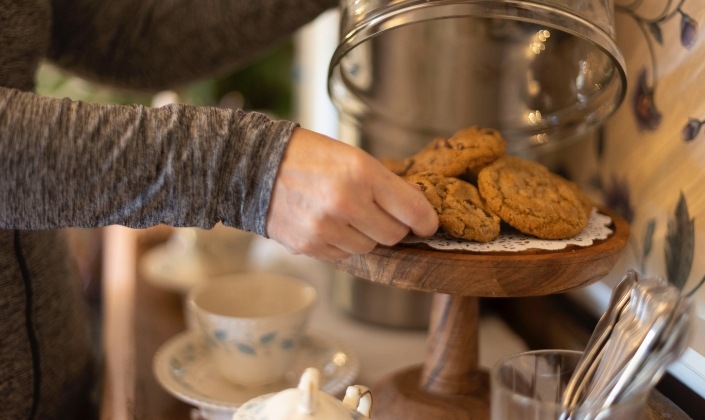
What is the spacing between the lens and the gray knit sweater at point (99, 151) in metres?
0.40

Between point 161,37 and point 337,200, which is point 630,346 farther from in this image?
point 161,37

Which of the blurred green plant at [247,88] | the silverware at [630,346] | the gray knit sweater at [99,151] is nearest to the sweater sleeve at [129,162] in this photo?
the gray knit sweater at [99,151]

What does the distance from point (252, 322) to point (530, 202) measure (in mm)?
246

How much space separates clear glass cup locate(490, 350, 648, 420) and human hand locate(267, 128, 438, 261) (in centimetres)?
11

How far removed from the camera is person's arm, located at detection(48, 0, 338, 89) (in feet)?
2.22

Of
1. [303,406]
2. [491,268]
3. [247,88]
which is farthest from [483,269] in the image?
[247,88]

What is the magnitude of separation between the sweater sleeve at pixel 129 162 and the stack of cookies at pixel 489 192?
0.12 metres

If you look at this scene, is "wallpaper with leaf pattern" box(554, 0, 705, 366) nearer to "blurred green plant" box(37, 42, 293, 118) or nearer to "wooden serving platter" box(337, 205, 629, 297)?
"wooden serving platter" box(337, 205, 629, 297)

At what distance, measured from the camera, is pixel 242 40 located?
0.69m

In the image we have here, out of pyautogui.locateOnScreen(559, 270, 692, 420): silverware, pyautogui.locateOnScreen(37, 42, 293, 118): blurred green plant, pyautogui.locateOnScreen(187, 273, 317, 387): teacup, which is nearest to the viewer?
pyautogui.locateOnScreen(559, 270, 692, 420): silverware

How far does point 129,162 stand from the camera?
0.40 meters

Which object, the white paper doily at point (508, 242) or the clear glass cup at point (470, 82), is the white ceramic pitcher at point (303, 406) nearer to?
the white paper doily at point (508, 242)

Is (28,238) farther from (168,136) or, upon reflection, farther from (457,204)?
(457,204)

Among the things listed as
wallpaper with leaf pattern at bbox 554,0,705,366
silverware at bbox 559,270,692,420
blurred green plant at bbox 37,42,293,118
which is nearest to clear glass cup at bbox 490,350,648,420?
silverware at bbox 559,270,692,420
